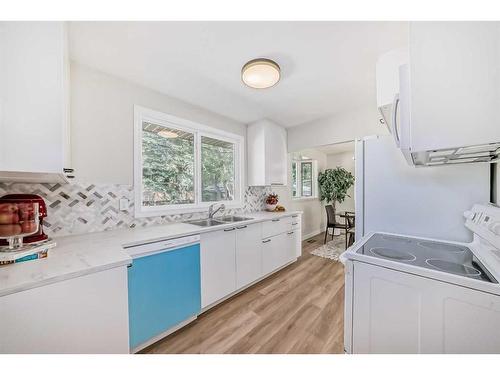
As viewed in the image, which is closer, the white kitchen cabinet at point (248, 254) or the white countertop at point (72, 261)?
the white countertop at point (72, 261)

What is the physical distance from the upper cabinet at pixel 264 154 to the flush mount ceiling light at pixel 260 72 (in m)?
1.24

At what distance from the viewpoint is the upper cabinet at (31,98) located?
2.97 feet

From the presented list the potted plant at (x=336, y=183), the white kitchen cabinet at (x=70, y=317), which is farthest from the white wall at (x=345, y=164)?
the white kitchen cabinet at (x=70, y=317)

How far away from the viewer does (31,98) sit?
A: 3.16ft

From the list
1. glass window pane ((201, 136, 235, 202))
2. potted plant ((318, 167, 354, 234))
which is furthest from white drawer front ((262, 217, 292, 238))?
potted plant ((318, 167, 354, 234))

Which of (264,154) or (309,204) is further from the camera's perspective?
(309,204)

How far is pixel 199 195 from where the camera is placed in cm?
241

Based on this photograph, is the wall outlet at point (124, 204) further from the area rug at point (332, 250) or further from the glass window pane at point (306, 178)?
the glass window pane at point (306, 178)

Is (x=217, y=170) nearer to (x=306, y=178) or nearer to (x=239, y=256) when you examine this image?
(x=239, y=256)

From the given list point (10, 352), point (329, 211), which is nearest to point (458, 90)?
point (10, 352)

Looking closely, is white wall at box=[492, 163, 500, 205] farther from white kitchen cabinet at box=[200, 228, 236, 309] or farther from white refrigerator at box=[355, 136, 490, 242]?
white kitchen cabinet at box=[200, 228, 236, 309]

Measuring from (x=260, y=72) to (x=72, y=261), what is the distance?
1.81 meters

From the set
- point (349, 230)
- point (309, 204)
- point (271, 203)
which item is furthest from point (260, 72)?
point (309, 204)

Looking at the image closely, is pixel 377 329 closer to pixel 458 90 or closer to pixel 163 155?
pixel 458 90
